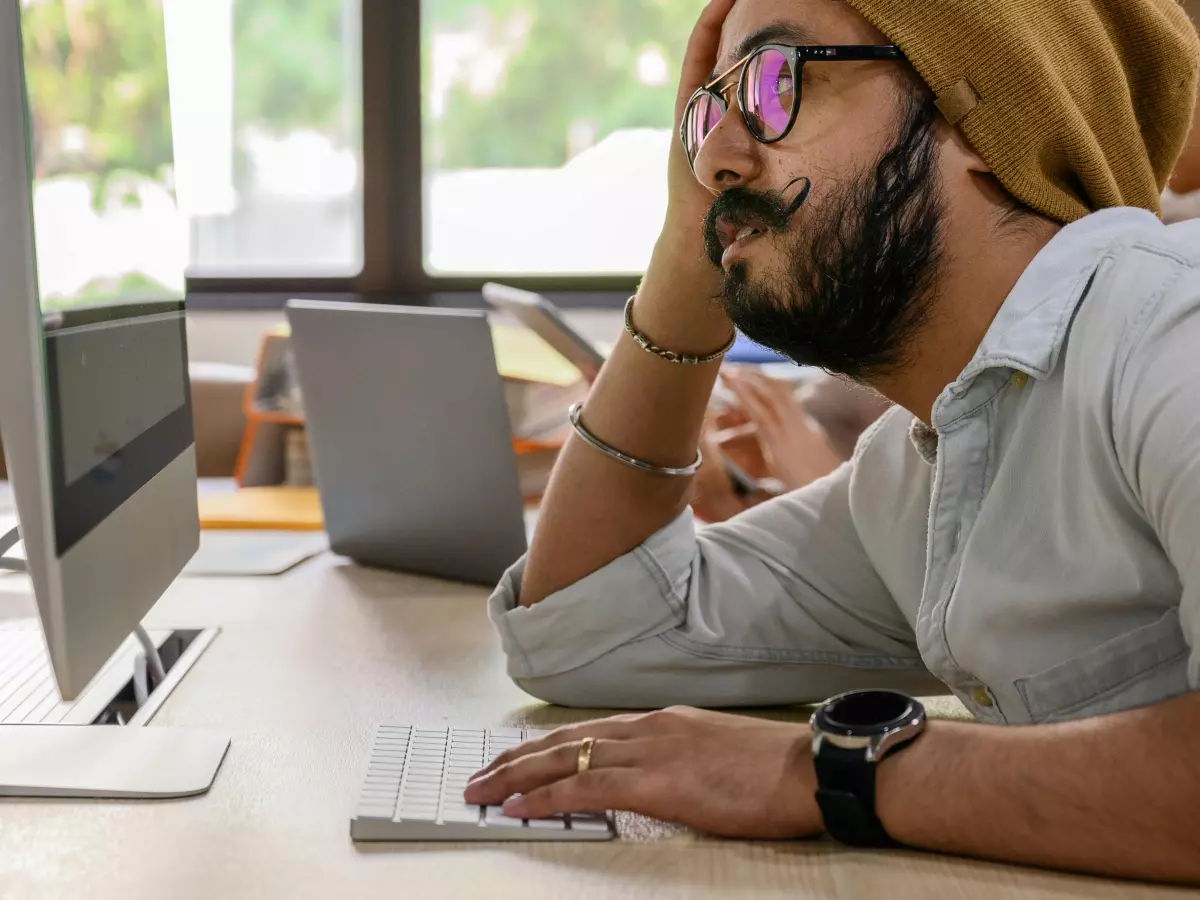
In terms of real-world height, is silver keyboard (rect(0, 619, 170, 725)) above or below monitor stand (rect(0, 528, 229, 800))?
below

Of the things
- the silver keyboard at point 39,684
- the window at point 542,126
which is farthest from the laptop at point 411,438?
the window at point 542,126

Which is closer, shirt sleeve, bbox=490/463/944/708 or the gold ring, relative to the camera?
the gold ring

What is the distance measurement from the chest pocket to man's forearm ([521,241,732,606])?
1.25 feet

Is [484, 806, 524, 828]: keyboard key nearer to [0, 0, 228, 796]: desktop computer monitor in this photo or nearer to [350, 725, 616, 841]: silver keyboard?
[350, 725, 616, 841]: silver keyboard

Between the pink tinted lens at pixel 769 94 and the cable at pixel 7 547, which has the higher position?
the pink tinted lens at pixel 769 94

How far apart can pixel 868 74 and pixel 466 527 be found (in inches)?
26.8

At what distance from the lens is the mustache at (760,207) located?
0.85m

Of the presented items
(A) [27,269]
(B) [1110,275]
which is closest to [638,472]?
(B) [1110,275]

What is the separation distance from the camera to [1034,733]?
0.66 metres

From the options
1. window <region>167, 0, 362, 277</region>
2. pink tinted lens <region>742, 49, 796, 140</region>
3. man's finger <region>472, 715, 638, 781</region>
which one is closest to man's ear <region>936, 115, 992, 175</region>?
pink tinted lens <region>742, 49, 796, 140</region>

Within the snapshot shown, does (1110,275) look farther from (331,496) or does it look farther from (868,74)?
(331,496)

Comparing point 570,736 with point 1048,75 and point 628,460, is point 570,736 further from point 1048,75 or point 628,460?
point 1048,75

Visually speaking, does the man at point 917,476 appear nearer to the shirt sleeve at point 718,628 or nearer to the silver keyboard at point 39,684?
the shirt sleeve at point 718,628

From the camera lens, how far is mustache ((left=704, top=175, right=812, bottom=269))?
849 millimetres
